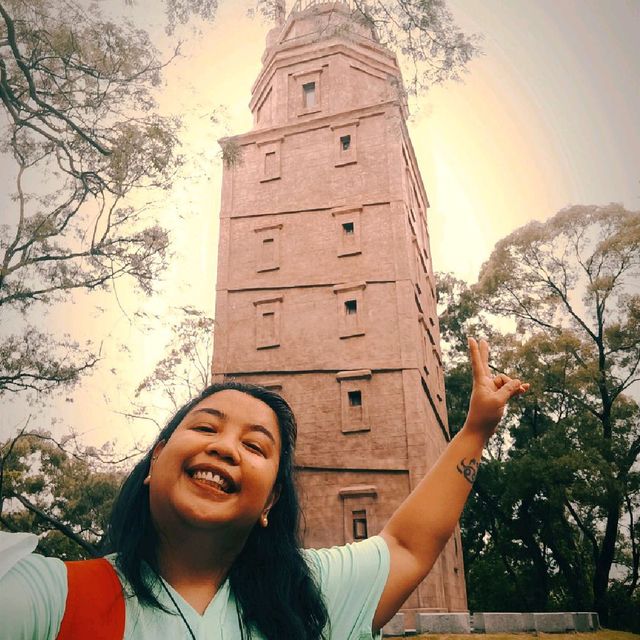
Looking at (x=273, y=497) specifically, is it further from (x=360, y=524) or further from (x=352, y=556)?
(x=360, y=524)

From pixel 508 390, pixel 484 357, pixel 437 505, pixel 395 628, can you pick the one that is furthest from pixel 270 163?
pixel 437 505

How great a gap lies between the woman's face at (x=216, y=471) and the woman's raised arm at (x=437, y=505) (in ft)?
1.49

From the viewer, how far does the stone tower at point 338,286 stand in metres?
15.5

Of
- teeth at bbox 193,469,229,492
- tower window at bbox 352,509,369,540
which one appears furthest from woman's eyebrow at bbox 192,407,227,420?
tower window at bbox 352,509,369,540

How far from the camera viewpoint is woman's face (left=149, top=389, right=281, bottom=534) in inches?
61.0

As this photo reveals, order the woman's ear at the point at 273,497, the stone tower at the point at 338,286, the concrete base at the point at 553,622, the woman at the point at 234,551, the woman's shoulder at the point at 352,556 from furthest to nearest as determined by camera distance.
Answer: the stone tower at the point at 338,286, the concrete base at the point at 553,622, the woman's ear at the point at 273,497, the woman's shoulder at the point at 352,556, the woman at the point at 234,551

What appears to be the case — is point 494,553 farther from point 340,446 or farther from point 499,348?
point 340,446

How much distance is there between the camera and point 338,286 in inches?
713

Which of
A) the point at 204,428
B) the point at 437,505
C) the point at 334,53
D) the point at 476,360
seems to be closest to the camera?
the point at 204,428

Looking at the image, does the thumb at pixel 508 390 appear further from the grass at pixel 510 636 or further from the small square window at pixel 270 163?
the small square window at pixel 270 163

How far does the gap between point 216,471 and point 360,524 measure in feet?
47.0

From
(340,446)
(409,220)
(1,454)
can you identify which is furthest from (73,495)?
(409,220)

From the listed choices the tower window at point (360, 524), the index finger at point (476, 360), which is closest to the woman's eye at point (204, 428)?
the index finger at point (476, 360)

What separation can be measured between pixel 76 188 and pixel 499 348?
14246mm
